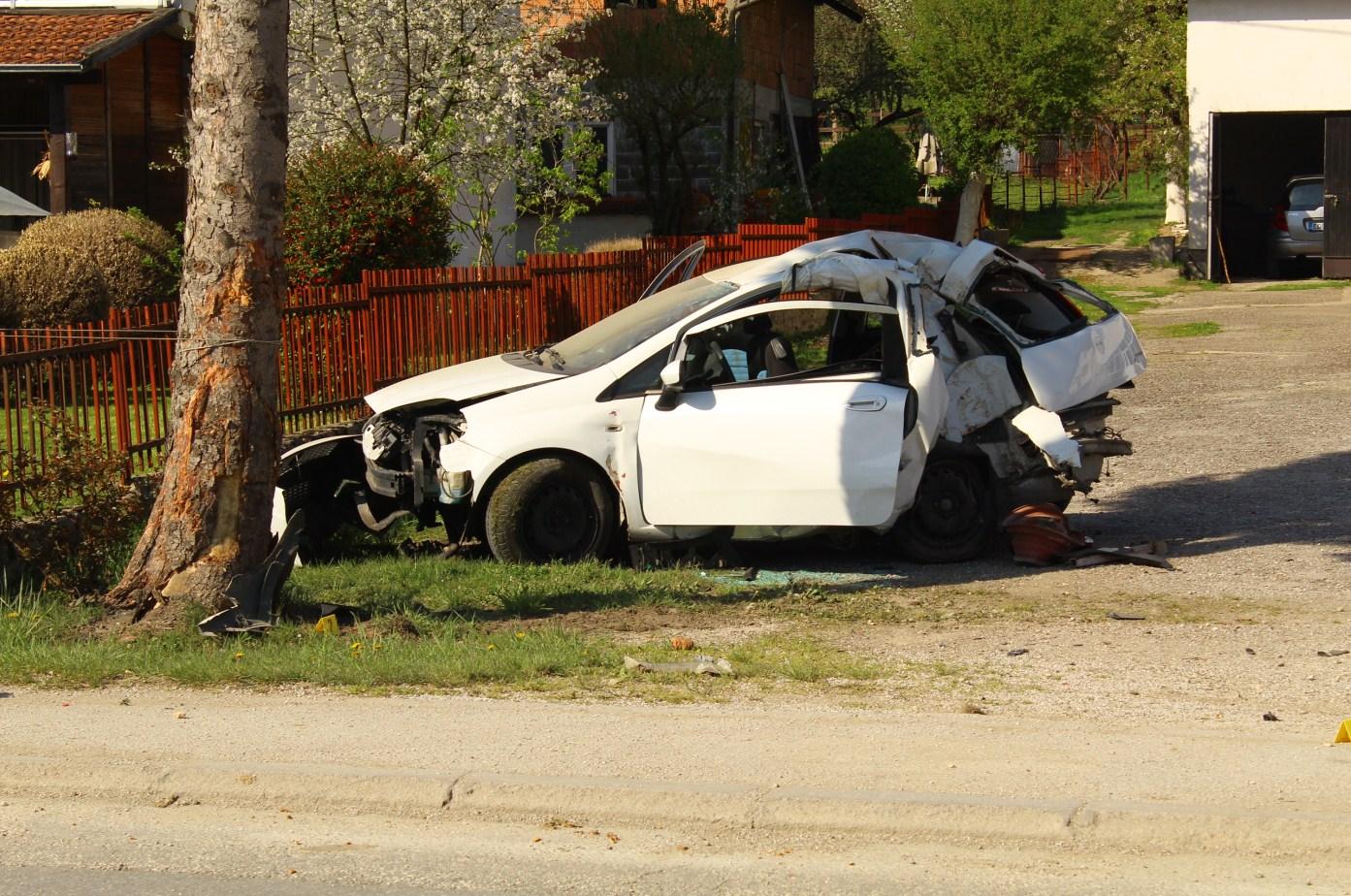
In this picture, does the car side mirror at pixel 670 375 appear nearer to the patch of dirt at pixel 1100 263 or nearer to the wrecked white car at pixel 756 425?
the wrecked white car at pixel 756 425

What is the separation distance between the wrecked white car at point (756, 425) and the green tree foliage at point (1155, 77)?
21132 millimetres

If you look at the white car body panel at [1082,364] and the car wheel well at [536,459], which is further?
the white car body panel at [1082,364]

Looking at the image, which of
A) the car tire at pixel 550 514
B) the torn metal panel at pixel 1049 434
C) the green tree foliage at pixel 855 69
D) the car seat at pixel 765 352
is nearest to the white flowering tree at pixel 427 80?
the car seat at pixel 765 352

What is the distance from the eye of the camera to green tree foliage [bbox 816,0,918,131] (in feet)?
144

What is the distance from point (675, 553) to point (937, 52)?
22.0 metres

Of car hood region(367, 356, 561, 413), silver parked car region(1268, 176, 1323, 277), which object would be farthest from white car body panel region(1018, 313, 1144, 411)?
silver parked car region(1268, 176, 1323, 277)

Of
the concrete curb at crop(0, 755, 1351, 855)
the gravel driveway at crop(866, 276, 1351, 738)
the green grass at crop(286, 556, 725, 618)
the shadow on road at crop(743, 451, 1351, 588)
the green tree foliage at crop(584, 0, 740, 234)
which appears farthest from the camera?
the green tree foliage at crop(584, 0, 740, 234)

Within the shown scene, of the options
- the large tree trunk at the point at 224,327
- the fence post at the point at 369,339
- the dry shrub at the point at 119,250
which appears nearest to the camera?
the large tree trunk at the point at 224,327

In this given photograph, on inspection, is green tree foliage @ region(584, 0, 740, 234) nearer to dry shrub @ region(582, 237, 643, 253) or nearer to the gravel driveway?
dry shrub @ region(582, 237, 643, 253)

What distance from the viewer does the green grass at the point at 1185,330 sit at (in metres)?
21.3

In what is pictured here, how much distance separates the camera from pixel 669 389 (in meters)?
9.21

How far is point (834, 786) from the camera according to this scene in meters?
5.57

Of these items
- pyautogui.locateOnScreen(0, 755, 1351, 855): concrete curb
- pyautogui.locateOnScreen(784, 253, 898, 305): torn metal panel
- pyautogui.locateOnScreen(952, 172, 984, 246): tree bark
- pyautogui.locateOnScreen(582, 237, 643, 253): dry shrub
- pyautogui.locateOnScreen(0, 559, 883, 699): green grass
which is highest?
pyautogui.locateOnScreen(952, 172, 984, 246): tree bark

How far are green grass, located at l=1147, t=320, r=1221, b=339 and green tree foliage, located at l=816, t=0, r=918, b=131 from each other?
2059cm
